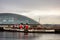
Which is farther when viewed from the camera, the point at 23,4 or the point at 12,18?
the point at 12,18

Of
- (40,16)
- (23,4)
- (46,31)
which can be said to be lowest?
(46,31)

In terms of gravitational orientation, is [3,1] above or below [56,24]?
above

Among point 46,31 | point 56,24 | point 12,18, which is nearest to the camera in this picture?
point 46,31

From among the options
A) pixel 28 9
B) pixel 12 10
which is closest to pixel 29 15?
pixel 28 9

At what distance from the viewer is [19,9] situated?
1803 cm

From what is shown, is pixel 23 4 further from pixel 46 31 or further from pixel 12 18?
pixel 46 31

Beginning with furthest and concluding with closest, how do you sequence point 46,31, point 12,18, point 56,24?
point 12,18 < point 56,24 < point 46,31

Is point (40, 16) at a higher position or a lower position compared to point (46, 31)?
higher

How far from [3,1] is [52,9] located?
4.60 metres

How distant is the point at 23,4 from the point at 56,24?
11.7 ft

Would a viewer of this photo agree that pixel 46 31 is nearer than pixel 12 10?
Yes

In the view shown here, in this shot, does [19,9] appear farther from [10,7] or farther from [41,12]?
[41,12]

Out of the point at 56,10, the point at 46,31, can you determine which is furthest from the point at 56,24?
the point at 46,31

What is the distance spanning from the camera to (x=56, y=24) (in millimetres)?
17156
